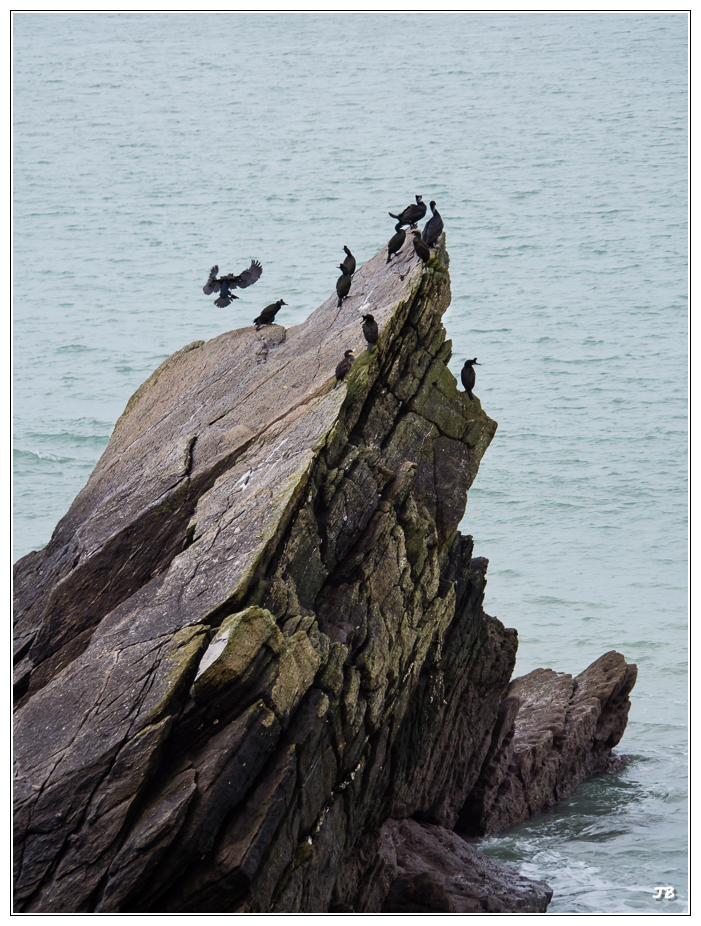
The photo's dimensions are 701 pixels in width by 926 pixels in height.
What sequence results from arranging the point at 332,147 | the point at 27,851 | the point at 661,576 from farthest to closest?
the point at 332,147, the point at 661,576, the point at 27,851

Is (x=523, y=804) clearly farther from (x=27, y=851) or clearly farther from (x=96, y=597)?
(x=27, y=851)

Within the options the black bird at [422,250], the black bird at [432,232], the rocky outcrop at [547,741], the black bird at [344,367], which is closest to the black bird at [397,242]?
the black bird at [432,232]

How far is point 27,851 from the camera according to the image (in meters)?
10.4

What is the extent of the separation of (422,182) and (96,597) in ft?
176

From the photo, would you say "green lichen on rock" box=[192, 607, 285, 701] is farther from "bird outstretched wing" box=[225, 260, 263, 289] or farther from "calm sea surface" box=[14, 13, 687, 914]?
"calm sea surface" box=[14, 13, 687, 914]

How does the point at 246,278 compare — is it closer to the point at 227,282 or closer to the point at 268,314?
the point at 227,282

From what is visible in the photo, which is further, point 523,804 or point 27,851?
point 523,804

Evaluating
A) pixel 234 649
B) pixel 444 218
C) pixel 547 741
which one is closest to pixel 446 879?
pixel 547 741

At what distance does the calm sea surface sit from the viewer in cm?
4288

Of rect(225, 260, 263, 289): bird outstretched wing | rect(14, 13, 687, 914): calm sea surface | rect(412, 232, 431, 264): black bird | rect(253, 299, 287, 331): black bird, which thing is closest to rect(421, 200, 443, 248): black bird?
rect(412, 232, 431, 264): black bird

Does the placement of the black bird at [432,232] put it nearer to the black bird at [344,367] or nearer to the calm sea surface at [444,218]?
the black bird at [344,367]

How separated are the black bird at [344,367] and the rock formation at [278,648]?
134 millimetres

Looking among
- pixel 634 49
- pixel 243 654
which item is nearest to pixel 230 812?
pixel 243 654

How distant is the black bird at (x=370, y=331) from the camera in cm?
1394
